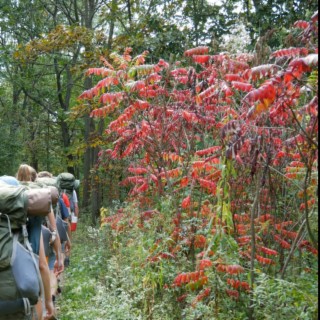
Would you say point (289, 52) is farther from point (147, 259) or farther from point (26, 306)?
point (147, 259)

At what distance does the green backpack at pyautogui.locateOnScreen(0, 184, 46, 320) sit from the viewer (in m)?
3.64

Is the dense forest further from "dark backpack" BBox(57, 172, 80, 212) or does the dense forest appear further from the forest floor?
"dark backpack" BBox(57, 172, 80, 212)

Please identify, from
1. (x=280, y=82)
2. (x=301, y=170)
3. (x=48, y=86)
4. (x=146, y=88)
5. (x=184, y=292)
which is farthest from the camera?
(x=48, y=86)

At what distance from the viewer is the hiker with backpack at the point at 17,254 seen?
3.64m

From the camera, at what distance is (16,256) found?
368 centimetres

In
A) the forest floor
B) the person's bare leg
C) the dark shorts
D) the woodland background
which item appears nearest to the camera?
the dark shorts

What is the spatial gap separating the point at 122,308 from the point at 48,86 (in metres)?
22.7

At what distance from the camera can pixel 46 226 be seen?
20.9ft

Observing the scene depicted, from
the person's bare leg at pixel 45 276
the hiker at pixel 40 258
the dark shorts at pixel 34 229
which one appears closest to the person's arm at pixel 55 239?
the hiker at pixel 40 258

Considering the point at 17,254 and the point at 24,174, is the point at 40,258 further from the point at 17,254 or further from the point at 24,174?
the point at 24,174

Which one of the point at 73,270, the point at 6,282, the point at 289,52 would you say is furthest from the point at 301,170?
the point at 73,270

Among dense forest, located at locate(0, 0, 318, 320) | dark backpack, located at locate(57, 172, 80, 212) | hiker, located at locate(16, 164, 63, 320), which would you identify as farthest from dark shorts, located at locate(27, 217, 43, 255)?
dark backpack, located at locate(57, 172, 80, 212)

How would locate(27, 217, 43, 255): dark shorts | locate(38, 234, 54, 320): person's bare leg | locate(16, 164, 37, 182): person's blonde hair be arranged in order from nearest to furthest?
locate(27, 217, 43, 255): dark shorts < locate(38, 234, 54, 320): person's bare leg < locate(16, 164, 37, 182): person's blonde hair

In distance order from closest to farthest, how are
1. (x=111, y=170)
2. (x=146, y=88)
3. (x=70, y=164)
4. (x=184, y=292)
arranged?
(x=184, y=292)
(x=146, y=88)
(x=111, y=170)
(x=70, y=164)
